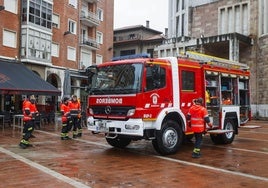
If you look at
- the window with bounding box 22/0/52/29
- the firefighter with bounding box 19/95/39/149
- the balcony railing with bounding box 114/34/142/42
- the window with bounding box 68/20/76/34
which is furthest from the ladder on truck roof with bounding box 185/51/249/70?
the balcony railing with bounding box 114/34/142/42

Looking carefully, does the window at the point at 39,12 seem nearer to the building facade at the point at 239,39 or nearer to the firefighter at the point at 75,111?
the building facade at the point at 239,39

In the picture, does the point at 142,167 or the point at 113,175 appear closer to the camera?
the point at 113,175

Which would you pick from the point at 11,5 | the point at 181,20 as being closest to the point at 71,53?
the point at 11,5

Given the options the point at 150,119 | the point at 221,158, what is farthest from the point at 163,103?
the point at 221,158

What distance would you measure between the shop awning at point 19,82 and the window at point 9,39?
2.38m

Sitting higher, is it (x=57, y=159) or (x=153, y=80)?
(x=153, y=80)

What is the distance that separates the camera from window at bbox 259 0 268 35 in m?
33.1

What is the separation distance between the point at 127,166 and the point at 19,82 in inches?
560

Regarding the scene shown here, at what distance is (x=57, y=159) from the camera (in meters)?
9.85

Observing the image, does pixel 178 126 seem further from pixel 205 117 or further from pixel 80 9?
pixel 80 9

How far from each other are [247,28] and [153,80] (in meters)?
26.8

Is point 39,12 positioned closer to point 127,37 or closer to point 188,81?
point 188,81

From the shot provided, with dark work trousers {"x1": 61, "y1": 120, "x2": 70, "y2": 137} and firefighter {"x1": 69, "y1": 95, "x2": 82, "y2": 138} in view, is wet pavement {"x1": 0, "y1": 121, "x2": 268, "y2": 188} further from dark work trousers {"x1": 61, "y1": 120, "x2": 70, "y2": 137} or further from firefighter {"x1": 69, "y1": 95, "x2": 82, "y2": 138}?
firefighter {"x1": 69, "y1": 95, "x2": 82, "y2": 138}

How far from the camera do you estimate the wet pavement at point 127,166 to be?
742cm
